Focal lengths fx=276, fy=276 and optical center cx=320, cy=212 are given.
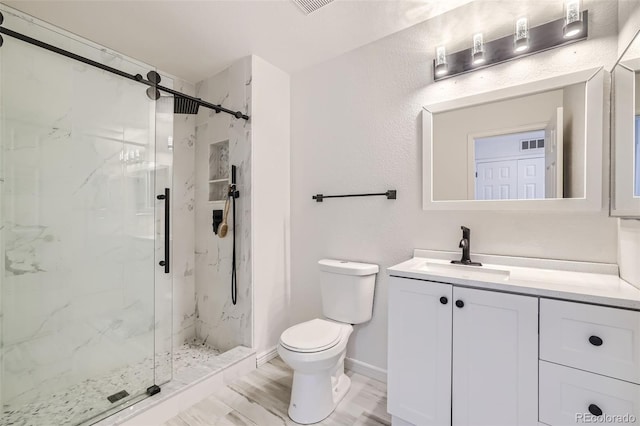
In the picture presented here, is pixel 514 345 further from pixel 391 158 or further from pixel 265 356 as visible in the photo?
pixel 265 356

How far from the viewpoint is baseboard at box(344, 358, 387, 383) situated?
196 centimetres

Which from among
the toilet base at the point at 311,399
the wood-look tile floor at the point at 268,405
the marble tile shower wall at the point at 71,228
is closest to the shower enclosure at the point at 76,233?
the marble tile shower wall at the point at 71,228

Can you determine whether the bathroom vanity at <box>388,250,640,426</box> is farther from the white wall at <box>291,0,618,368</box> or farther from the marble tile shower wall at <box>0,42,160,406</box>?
the marble tile shower wall at <box>0,42,160,406</box>

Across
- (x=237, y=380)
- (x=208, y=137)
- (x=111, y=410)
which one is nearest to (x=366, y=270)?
(x=237, y=380)

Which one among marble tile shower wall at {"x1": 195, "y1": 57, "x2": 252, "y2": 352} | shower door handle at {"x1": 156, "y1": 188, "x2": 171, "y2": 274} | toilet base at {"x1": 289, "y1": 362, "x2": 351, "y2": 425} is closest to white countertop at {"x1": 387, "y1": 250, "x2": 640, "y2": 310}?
toilet base at {"x1": 289, "y1": 362, "x2": 351, "y2": 425}

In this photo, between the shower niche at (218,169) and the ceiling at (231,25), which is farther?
the shower niche at (218,169)

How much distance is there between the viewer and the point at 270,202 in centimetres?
235

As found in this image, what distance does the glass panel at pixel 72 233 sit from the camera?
162cm

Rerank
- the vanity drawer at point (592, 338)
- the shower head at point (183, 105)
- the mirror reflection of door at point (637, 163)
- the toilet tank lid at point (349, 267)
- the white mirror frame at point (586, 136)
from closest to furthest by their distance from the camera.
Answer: the vanity drawer at point (592, 338)
the mirror reflection of door at point (637, 163)
the white mirror frame at point (586, 136)
the toilet tank lid at point (349, 267)
the shower head at point (183, 105)

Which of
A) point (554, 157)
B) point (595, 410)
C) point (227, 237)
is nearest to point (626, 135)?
point (554, 157)

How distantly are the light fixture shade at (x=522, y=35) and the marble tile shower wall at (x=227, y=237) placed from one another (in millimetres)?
1790

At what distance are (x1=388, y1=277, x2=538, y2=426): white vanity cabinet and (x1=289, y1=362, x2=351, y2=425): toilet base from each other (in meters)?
0.38

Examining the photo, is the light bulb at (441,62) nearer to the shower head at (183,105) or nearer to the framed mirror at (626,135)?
the framed mirror at (626,135)

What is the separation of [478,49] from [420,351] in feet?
5.59
